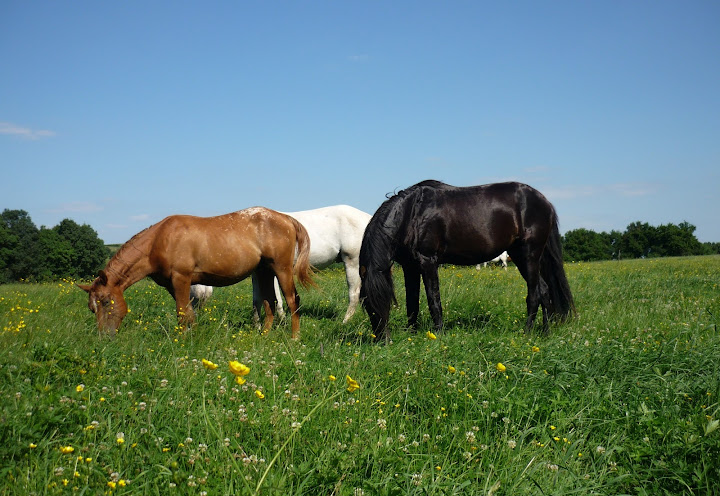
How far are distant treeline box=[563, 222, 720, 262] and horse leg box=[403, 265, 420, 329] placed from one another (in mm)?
78687

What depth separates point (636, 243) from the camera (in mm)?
89000

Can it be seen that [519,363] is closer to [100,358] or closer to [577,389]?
[577,389]

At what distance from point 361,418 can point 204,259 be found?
4.56 metres

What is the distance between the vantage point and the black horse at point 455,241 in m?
6.65

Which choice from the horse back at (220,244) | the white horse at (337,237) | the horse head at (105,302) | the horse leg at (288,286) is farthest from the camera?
the white horse at (337,237)

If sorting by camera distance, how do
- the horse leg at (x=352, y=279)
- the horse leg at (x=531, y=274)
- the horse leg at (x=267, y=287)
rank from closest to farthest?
the horse leg at (x=531, y=274) → the horse leg at (x=267, y=287) → the horse leg at (x=352, y=279)

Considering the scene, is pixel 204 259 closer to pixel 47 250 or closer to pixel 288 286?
pixel 288 286

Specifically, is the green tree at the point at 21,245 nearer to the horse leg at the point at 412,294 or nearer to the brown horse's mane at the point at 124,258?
the brown horse's mane at the point at 124,258

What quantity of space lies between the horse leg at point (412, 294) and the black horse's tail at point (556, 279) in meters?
2.06

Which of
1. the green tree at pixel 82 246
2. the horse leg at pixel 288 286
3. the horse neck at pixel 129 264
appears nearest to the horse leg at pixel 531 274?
the horse leg at pixel 288 286

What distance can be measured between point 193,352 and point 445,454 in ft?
9.58

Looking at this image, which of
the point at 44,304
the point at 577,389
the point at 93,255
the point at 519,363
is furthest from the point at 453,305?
the point at 93,255

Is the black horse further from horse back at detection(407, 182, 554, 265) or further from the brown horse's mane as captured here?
the brown horse's mane

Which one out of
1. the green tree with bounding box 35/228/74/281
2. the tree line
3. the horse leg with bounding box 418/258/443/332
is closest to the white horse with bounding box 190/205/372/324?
the horse leg with bounding box 418/258/443/332
